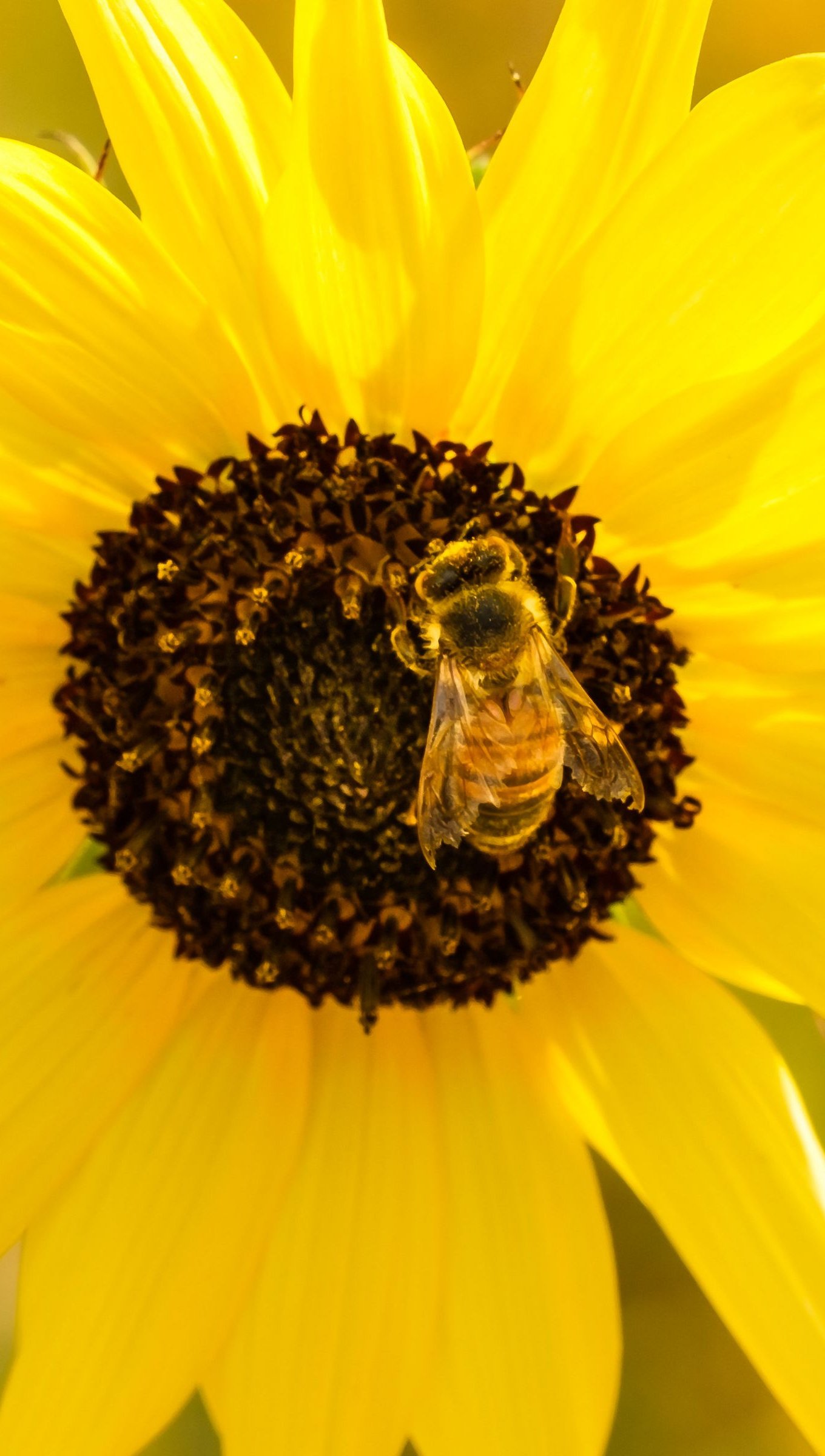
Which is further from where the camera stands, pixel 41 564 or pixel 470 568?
pixel 41 564

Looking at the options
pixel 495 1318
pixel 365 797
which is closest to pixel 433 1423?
pixel 495 1318

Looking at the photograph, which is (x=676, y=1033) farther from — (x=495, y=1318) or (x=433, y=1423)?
(x=433, y=1423)

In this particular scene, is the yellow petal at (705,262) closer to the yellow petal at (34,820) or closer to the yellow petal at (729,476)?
the yellow petal at (729,476)

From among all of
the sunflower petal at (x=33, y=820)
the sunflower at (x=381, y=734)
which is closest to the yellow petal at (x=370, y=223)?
the sunflower at (x=381, y=734)

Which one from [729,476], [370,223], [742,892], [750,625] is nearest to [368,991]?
[742,892]

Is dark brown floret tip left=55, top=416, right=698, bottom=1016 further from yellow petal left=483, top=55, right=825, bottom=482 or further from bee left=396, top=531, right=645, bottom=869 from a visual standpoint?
yellow petal left=483, top=55, right=825, bottom=482

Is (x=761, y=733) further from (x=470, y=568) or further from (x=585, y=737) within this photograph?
(x=470, y=568)

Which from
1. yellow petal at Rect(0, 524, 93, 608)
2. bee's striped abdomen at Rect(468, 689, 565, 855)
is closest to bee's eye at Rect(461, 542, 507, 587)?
bee's striped abdomen at Rect(468, 689, 565, 855)
